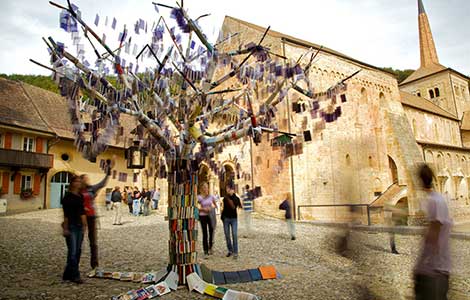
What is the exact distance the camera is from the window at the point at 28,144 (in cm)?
2081

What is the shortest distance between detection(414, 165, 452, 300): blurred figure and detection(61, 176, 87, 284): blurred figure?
4.84 meters

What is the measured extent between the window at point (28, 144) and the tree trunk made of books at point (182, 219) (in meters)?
20.1

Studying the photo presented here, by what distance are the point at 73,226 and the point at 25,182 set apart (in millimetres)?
19128

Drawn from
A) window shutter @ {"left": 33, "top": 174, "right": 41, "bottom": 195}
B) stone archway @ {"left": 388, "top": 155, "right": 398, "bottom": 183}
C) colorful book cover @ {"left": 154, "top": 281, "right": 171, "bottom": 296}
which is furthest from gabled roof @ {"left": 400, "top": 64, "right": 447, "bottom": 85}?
colorful book cover @ {"left": 154, "top": 281, "right": 171, "bottom": 296}

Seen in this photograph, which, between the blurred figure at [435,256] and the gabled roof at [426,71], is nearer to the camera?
the blurred figure at [435,256]

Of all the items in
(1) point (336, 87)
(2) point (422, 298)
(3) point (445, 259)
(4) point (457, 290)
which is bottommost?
(4) point (457, 290)

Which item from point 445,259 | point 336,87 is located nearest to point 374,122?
point 336,87

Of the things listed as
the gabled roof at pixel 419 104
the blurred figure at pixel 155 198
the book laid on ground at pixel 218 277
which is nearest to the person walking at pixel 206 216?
the book laid on ground at pixel 218 277

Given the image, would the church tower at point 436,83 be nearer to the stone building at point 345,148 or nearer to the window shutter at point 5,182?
the stone building at point 345,148

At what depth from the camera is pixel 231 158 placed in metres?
19.5

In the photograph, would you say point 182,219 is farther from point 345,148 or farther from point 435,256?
point 345,148

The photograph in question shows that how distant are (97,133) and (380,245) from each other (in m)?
8.56

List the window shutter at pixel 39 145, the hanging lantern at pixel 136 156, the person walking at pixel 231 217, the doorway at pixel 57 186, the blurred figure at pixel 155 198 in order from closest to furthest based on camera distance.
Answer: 1. the hanging lantern at pixel 136 156
2. the person walking at pixel 231 217
3. the blurred figure at pixel 155 198
4. the window shutter at pixel 39 145
5. the doorway at pixel 57 186

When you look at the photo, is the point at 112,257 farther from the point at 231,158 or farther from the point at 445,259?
the point at 231,158
